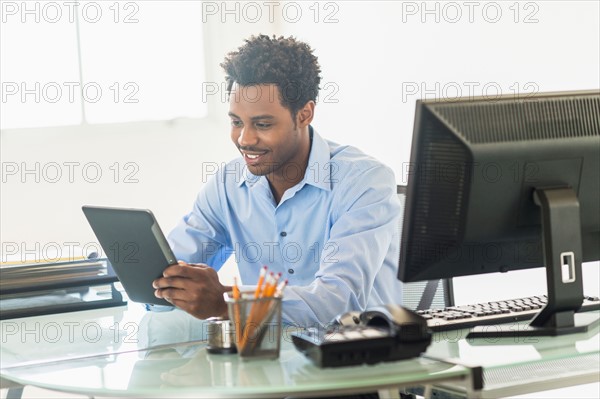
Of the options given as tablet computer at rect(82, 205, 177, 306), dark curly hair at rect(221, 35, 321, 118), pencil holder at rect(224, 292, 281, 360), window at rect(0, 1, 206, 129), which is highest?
window at rect(0, 1, 206, 129)

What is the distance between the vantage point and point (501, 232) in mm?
1595

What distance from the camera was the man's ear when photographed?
7.82ft

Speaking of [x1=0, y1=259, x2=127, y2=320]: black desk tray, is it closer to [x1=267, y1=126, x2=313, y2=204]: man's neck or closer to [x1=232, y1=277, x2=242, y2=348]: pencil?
[x1=267, y1=126, x2=313, y2=204]: man's neck

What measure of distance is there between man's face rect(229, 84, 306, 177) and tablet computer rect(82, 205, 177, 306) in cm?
47

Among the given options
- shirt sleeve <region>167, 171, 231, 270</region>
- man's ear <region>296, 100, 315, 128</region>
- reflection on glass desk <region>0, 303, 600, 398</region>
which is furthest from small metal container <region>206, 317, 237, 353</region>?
man's ear <region>296, 100, 315, 128</region>

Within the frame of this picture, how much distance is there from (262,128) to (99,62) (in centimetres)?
316

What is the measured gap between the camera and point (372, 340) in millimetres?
1392

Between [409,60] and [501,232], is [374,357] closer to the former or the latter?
[501,232]

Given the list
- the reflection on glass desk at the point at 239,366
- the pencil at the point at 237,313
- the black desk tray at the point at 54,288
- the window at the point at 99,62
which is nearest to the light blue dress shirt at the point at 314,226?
the black desk tray at the point at 54,288

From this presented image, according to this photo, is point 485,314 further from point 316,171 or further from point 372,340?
point 316,171

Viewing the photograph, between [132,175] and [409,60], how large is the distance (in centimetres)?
195

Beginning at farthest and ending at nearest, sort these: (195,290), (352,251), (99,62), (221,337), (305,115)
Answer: (99,62) → (305,115) → (352,251) → (195,290) → (221,337)

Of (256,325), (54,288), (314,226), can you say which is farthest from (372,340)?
(54,288)

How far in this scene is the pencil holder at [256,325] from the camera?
1438 mm
